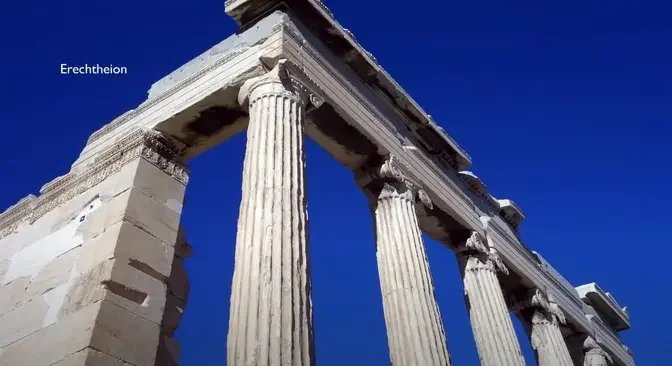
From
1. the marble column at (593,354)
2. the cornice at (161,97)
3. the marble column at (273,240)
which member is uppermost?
the cornice at (161,97)

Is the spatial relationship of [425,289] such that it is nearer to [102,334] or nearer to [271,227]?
[271,227]

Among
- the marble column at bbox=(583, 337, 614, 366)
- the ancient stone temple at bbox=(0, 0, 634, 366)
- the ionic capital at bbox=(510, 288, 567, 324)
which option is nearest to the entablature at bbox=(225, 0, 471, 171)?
the ancient stone temple at bbox=(0, 0, 634, 366)

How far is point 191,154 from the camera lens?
498 inches

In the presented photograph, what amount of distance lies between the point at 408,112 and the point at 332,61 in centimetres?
310

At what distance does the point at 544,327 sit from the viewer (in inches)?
674

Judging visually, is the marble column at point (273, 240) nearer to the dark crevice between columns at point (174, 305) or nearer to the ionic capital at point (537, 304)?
the dark crevice between columns at point (174, 305)

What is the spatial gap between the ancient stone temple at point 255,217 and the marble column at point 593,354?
4694 mm

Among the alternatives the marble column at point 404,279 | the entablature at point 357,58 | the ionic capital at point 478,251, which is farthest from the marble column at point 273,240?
the ionic capital at point 478,251

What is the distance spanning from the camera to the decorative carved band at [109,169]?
38.4 ft

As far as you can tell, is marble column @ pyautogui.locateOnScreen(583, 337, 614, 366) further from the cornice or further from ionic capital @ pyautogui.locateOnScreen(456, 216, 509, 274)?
the cornice

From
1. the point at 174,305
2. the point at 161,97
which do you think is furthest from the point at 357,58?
the point at 174,305

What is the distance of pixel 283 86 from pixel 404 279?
4.32 metres

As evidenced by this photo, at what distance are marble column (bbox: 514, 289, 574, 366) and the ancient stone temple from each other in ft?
0.34

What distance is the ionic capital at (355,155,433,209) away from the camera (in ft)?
41.7
